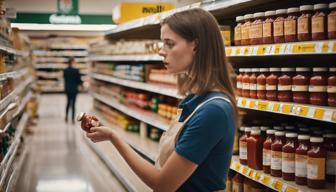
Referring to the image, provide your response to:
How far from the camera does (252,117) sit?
12.0ft

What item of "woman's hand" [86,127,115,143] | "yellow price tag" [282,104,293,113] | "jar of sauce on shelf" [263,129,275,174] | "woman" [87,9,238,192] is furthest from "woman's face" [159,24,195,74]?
"jar of sauce on shelf" [263,129,275,174]

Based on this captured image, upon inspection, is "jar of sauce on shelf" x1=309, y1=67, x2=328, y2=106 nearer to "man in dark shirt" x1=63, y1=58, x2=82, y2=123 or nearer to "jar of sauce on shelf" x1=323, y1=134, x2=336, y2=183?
"jar of sauce on shelf" x1=323, y1=134, x2=336, y2=183

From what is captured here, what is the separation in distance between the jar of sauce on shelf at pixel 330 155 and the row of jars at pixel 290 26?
57 cm

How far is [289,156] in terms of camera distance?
8.95 feet

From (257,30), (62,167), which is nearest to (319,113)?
(257,30)

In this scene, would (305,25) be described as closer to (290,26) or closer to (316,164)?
(290,26)

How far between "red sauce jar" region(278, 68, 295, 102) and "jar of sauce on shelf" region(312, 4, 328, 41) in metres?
0.38

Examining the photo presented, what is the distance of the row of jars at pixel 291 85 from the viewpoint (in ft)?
8.29

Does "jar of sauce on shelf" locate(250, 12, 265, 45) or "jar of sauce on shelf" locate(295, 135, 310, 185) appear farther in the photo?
"jar of sauce on shelf" locate(250, 12, 265, 45)

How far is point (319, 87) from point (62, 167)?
16.4 ft

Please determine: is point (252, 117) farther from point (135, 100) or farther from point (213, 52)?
point (135, 100)

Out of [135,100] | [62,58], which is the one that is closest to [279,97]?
[135,100]

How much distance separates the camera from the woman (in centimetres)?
164

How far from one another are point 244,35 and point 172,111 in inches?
95.3
